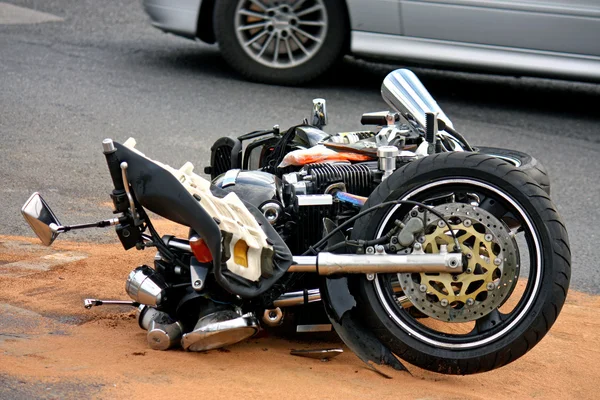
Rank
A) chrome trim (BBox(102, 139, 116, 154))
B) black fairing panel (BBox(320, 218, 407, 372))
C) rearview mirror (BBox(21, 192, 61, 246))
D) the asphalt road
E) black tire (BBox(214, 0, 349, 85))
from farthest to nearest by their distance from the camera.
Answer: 1. black tire (BBox(214, 0, 349, 85))
2. the asphalt road
3. rearview mirror (BBox(21, 192, 61, 246))
4. black fairing panel (BBox(320, 218, 407, 372))
5. chrome trim (BBox(102, 139, 116, 154))

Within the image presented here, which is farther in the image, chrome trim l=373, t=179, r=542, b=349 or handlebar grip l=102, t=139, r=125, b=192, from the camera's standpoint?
chrome trim l=373, t=179, r=542, b=349

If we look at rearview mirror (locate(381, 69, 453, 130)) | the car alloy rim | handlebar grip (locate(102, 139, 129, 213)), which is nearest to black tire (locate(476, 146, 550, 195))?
rearview mirror (locate(381, 69, 453, 130))

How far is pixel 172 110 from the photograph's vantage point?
8.52m

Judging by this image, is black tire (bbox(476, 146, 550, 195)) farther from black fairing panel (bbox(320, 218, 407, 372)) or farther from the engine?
black fairing panel (bbox(320, 218, 407, 372))

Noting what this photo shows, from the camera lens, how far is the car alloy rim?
896 cm

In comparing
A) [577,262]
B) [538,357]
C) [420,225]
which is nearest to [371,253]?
[420,225]

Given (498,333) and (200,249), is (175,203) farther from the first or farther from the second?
(498,333)

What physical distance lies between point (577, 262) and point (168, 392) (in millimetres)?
3230

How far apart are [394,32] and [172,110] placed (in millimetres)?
2061

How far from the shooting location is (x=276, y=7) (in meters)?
8.98

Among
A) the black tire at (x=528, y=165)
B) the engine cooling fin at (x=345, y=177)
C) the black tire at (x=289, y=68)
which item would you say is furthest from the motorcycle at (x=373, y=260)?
the black tire at (x=289, y=68)

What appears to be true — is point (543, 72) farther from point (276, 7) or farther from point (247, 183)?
point (247, 183)

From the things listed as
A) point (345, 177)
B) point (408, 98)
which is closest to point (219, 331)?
point (345, 177)

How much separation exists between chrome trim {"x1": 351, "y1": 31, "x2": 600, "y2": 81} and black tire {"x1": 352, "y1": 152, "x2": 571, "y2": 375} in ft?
15.0
